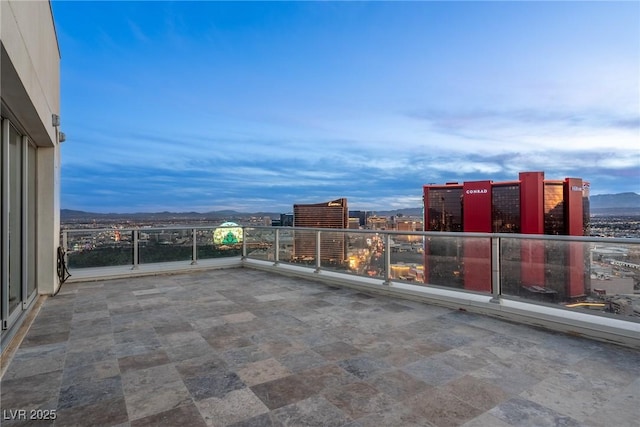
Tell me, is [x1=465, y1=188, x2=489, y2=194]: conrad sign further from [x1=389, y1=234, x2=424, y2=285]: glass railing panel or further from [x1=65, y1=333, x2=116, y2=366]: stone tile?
[x1=65, y1=333, x2=116, y2=366]: stone tile

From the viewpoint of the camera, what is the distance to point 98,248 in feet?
23.3

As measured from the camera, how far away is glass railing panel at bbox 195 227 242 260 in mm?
8414

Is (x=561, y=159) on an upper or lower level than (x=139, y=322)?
upper

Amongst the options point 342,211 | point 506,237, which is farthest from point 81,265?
point 506,237

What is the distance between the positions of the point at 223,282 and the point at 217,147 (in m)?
35.7

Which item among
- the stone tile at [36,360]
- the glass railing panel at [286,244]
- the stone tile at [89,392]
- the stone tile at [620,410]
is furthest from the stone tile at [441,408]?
the glass railing panel at [286,244]

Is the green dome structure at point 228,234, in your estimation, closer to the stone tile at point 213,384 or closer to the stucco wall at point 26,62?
the stucco wall at point 26,62

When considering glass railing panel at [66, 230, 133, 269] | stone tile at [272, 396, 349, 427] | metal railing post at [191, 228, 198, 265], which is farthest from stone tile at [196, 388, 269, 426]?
metal railing post at [191, 228, 198, 265]

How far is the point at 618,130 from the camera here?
1692 cm

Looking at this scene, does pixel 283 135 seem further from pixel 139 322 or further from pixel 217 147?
pixel 139 322

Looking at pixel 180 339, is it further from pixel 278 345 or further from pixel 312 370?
pixel 312 370

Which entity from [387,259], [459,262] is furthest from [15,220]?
[459,262]

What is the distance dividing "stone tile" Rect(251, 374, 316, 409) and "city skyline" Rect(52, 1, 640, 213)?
29.6 feet

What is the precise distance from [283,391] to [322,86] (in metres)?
23.7
